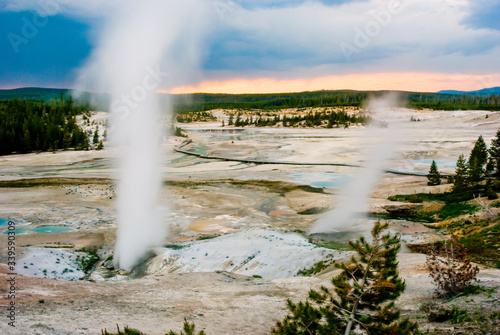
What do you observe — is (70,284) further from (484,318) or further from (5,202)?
(5,202)

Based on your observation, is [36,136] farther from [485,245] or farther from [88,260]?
[485,245]

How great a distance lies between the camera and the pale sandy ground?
8547mm

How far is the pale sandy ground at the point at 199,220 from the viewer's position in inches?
336

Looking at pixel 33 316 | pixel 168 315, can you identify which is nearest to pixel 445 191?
pixel 168 315

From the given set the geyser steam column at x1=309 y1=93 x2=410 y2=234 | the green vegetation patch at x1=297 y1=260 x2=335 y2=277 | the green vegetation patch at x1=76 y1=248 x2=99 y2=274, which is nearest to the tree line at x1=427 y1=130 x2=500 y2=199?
the geyser steam column at x1=309 y1=93 x2=410 y2=234

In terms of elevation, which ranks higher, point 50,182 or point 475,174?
point 475,174

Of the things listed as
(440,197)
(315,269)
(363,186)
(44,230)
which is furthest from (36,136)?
(315,269)

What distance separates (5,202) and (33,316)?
810 inches

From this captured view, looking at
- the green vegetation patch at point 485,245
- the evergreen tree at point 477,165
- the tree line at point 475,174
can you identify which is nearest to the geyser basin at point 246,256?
the green vegetation patch at point 485,245

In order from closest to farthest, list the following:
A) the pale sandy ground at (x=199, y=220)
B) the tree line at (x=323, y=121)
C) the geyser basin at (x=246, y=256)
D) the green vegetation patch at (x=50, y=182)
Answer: the pale sandy ground at (x=199, y=220), the geyser basin at (x=246, y=256), the green vegetation patch at (x=50, y=182), the tree line at (x=323, y=121)

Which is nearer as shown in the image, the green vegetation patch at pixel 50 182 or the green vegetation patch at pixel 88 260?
the green vegetation patch at pixel 88 260

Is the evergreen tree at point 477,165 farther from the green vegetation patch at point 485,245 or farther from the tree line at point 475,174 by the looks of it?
the green vegetation patch at point 485,245

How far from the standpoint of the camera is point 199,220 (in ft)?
72.9

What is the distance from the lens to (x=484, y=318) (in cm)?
705
